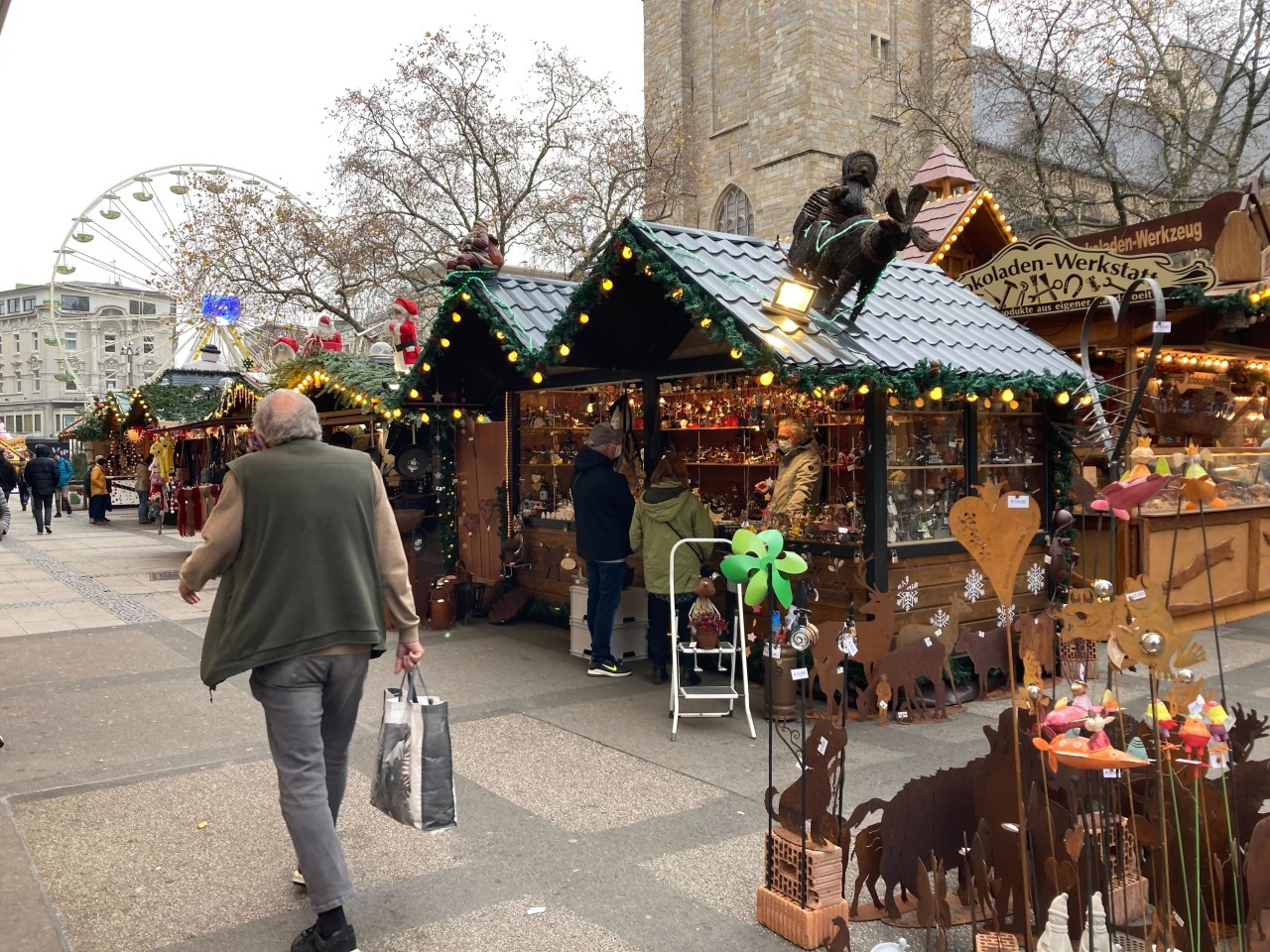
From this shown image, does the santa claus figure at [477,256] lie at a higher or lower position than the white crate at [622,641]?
higher

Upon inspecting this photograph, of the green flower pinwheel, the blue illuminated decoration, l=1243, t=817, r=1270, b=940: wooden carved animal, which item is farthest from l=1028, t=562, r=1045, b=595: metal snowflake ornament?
the blue illuminated decoration

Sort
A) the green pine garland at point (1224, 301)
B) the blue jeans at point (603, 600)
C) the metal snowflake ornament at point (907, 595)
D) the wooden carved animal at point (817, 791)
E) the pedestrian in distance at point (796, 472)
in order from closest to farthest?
the wooden carved animal at point (817, 791), the metal snowflake ornament at point (907, 595), the pedestrian in distance at point (796, 472), the blue jeans at point (603, 600), the green pine garland at point (1224, 301)

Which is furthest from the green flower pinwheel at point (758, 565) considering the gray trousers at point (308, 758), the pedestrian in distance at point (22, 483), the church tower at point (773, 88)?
the church tower at point (773, 88)

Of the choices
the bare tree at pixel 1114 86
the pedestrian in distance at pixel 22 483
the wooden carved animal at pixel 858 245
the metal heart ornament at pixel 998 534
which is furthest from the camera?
the pedestrian in distance at pixel 22 483

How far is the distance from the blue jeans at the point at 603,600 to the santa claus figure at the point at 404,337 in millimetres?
3460

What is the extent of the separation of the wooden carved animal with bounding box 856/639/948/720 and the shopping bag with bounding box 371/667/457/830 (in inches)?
136

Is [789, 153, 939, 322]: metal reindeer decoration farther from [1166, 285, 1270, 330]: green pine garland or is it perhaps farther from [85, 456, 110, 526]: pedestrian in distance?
[85, 456, 110, 526]: pedestrian in distance

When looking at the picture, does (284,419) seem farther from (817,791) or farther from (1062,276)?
(1062,276)

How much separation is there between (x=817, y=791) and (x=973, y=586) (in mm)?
4201

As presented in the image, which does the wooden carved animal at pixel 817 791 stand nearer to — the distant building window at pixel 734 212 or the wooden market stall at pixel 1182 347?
the wooden market stall at pixel 1182 347

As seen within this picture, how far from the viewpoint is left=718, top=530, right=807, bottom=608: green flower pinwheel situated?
15.5 ft

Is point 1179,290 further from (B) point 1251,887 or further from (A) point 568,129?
(A) point 568,129

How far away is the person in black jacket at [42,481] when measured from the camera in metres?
20.8

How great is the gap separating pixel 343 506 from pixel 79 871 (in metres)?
1.98
